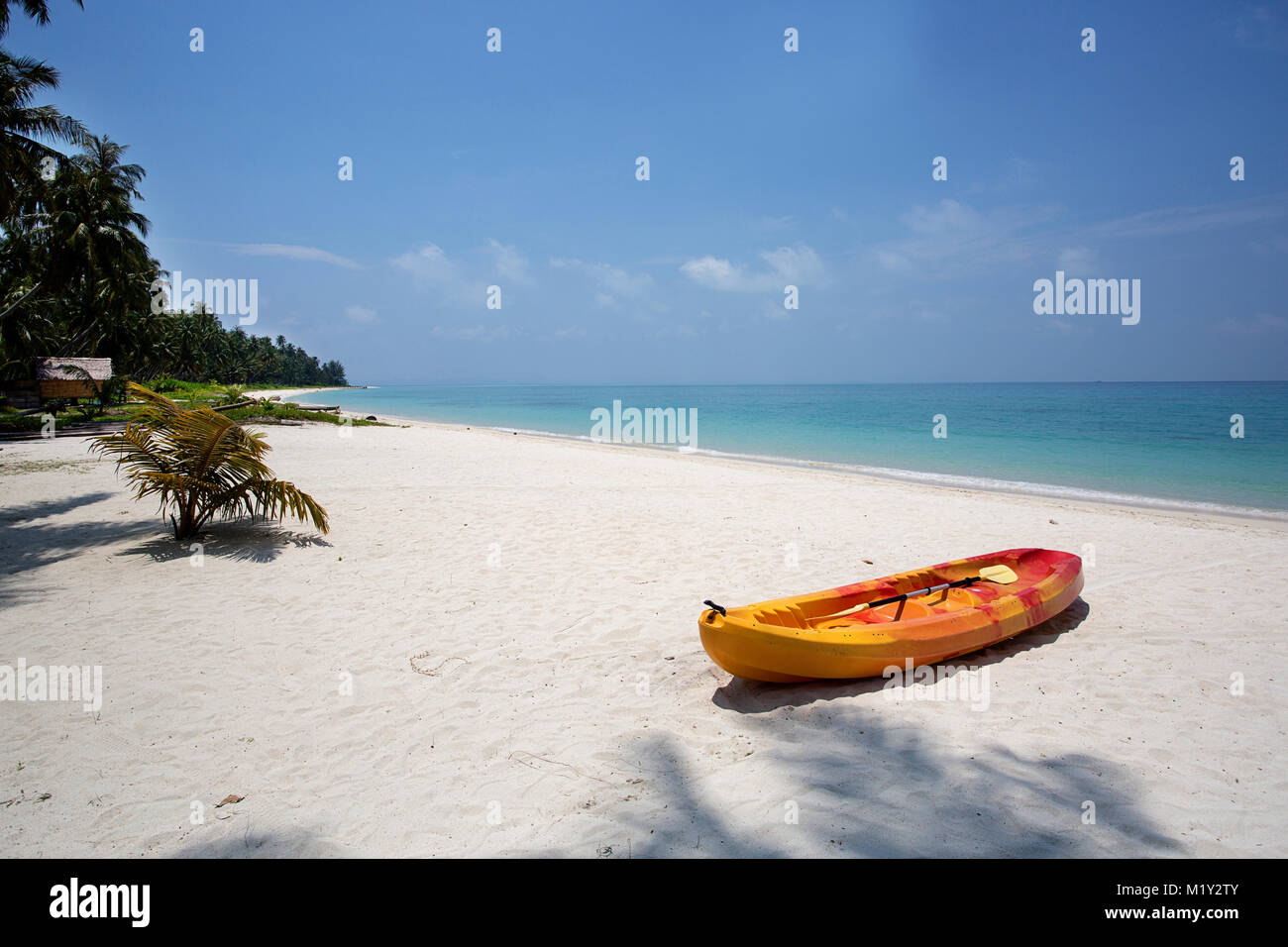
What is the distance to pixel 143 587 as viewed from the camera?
6160 mm

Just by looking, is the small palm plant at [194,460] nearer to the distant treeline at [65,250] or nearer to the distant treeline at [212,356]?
the distant treeline at [65,250]

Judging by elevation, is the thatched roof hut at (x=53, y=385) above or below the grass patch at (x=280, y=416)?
above

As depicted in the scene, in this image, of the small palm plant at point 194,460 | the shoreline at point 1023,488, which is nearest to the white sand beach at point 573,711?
the small palm plant at point 194,460

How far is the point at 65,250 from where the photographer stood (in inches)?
1177

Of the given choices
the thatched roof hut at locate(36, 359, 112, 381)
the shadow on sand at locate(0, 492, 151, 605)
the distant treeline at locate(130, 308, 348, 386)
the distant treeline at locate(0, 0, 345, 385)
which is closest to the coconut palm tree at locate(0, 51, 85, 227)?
the distant treeline at locate(0, 0, 345, 385)

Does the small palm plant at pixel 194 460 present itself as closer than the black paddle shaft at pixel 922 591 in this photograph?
No

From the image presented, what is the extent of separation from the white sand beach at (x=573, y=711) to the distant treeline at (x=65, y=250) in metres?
17.1

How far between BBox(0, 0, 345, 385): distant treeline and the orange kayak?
67.3 ft

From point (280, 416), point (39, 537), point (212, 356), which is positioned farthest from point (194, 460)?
point (212, 356)

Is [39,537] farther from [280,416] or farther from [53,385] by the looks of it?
[53,385]

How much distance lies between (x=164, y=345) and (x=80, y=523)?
52.0m

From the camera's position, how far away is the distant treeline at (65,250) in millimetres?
18406
